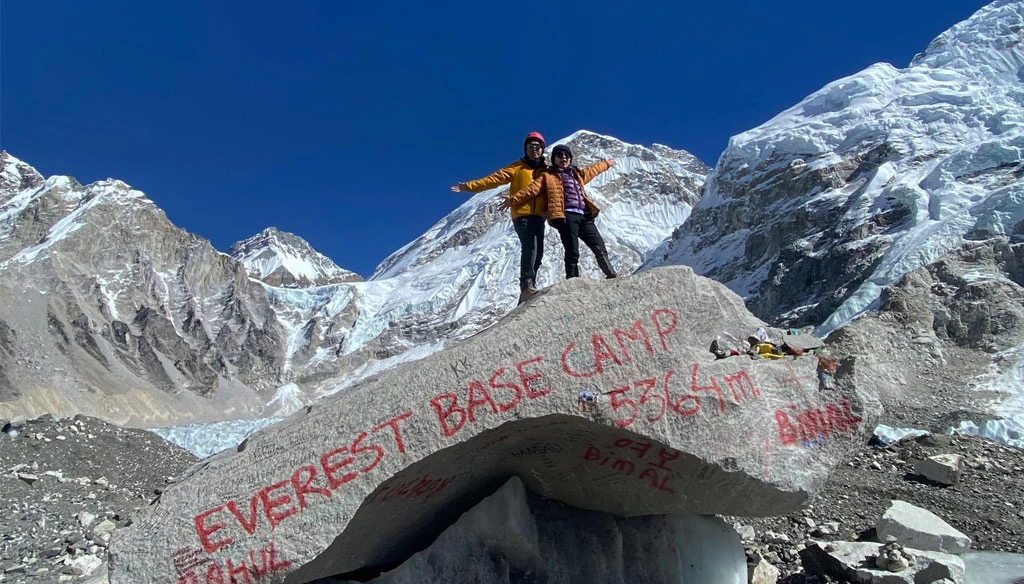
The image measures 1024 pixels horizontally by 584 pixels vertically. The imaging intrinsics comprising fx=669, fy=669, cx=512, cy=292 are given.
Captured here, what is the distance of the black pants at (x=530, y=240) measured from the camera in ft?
26.3

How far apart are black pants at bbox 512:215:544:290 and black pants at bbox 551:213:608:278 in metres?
0.23

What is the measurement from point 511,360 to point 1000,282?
60.2 metres

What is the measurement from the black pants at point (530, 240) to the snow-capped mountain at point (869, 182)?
57.0 metres

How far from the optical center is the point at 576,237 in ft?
26.6

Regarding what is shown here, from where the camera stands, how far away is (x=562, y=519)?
22.3ft

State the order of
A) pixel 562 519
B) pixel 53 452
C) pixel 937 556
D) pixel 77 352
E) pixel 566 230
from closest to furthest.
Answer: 1. pixel 562 519
2. pixel 937 556
3. pixel 566 230
4. pixel 53 452
5. pixel 77 352

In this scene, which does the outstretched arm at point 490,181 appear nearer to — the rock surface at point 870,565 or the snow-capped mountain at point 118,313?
the rock surface at point 870,565

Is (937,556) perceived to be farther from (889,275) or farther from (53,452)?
(889,275)

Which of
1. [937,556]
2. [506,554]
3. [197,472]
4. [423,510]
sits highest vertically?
[197,472]

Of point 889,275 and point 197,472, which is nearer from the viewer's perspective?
point 197,472

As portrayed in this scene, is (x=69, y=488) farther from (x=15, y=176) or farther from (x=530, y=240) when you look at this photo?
(x=15, y=176)

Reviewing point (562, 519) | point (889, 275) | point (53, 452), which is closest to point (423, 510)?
point (562, 519)

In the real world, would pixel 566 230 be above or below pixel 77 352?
below

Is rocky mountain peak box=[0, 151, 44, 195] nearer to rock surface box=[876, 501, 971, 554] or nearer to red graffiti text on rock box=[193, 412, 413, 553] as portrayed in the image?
red graffiti text on rock box=[193, 412, 413, 553]
